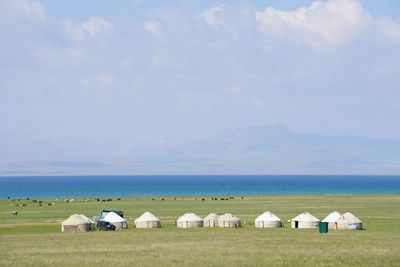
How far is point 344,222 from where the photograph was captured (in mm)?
86312

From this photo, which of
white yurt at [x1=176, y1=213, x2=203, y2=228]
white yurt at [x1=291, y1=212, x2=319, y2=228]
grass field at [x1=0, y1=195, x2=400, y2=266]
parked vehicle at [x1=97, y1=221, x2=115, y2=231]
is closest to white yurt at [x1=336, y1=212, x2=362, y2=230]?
grass field at [x1=0, y1=195, x2=400, y2=266]

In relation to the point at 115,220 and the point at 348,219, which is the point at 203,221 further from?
the point at 348,219

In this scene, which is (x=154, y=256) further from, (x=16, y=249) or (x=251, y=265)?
(x=16, y=249)

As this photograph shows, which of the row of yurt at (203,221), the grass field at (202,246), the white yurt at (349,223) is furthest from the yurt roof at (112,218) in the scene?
the white yurt at (349,223)

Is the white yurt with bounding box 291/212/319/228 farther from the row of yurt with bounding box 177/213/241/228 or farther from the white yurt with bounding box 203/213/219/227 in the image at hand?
the white yurt with bounding box 203/213/219/227

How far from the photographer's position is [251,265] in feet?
171

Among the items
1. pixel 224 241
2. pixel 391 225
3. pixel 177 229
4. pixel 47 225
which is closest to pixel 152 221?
pixel 177 229

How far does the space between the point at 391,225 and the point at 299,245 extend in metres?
27.6

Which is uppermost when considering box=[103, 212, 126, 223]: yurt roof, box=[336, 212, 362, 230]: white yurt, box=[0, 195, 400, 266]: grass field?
box=[103, 212, 126, 223]: yurt roof

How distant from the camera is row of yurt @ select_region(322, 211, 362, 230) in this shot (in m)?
85.6

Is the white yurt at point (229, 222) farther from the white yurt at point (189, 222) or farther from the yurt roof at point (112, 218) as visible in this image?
the yurt roof at point (112, 218)

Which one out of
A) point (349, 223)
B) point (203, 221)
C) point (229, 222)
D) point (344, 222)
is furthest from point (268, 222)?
point (349, 223)

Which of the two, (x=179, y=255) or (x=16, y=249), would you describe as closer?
(x=179, y=255)

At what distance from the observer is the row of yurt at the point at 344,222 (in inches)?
3369
